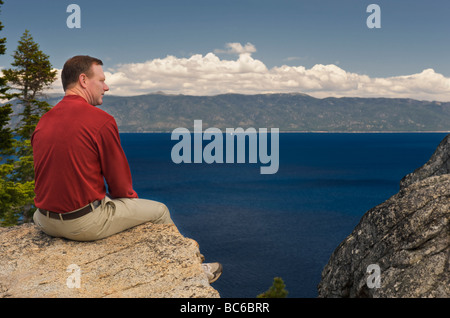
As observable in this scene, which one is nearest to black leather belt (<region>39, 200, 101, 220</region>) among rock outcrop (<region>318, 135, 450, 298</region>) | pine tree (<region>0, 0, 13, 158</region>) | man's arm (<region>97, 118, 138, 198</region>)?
man's arm (<region>97, 118, 138, 198</region>)

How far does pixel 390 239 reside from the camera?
7.23 m

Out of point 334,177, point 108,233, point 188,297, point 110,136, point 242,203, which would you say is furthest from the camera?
point 334,177

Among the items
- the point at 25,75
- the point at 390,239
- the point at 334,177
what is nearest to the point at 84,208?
the point at 390,239

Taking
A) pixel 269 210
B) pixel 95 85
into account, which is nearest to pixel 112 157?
pixel 95 85

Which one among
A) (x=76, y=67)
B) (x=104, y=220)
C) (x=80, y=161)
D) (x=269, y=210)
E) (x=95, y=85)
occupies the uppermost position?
(x=76, y=67)

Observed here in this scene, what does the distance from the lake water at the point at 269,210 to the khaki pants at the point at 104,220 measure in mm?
48033

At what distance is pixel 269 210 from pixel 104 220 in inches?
3608

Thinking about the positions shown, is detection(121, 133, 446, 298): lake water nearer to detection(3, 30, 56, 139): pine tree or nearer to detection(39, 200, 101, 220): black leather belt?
detection(3, 30, 56, 139): pine tree

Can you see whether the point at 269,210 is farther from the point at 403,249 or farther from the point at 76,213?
the point at 76,213

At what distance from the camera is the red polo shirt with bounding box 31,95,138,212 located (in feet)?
18.1

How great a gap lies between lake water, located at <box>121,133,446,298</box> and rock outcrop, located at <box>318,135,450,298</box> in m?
46.1

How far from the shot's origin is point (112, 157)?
580 cm
